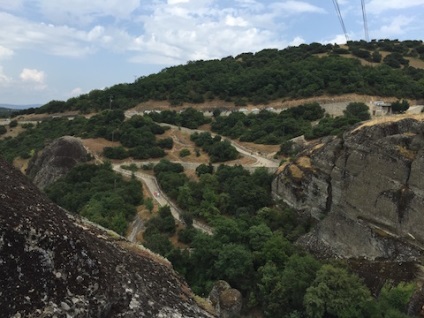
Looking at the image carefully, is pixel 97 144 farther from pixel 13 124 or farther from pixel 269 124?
pixel 13 124

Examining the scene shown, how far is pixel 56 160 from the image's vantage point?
151ft

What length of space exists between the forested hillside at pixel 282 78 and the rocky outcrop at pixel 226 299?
139 ft

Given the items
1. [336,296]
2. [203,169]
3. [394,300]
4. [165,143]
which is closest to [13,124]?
[165,143]

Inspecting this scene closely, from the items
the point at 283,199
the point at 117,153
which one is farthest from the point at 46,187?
the point at 283,199

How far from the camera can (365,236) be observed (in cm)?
2522

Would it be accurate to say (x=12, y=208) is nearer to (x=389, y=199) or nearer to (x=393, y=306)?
(x=393, y=306)

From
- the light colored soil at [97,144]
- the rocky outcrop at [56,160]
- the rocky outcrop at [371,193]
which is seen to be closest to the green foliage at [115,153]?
the light colored soil at [97,144]

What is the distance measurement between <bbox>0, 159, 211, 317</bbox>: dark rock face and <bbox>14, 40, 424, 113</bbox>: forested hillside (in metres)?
57.0

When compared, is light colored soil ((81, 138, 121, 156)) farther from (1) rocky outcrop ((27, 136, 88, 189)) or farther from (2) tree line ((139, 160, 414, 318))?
(2) tree line ((139, 160, 414, 318))

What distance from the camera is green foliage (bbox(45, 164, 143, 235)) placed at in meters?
33.1

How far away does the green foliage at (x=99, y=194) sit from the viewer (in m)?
33.1

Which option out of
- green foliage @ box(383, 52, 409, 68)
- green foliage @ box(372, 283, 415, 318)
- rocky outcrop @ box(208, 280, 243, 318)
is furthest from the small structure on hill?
rocky outcrop @ box(208, 280, 243, 318)

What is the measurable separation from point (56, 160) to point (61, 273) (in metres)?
42.0

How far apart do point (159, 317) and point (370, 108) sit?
2078 inches
